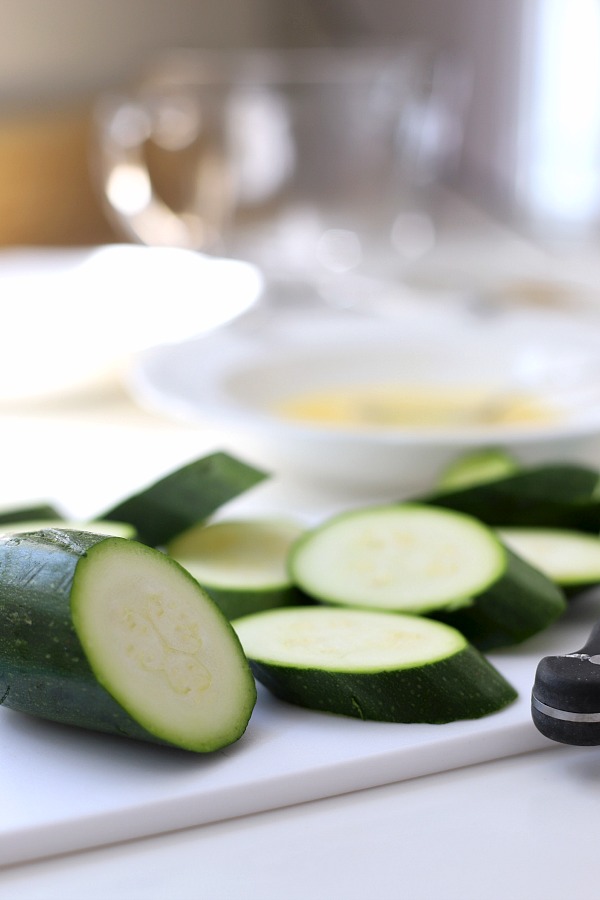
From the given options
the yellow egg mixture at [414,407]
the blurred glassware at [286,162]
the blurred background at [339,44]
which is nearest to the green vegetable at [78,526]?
the yellow egg mixture at [414,407]

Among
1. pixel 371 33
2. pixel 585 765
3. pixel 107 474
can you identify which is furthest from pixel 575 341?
pixel 371 33

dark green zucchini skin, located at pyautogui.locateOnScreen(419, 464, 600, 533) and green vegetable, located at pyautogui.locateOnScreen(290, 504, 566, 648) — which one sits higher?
green vegetable, located at pyautogui.locateOnScreen(290, 504, 566, 648)

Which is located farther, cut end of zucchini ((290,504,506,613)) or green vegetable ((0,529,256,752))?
cut end of zucchini ((290,504,506,613))

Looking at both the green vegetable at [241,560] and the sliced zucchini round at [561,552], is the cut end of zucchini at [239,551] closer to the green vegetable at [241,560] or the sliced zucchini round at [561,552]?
the green vegetable at [241,560]

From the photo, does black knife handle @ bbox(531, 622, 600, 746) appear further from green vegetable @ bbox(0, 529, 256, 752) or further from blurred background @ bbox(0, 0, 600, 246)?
blurred background @ bbox(0, 0, 600, 246)

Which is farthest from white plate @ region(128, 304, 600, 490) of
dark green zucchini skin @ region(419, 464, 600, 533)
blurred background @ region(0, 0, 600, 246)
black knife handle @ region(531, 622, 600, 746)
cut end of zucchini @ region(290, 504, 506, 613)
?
blurred background @ region(0, 0, 600, 246)

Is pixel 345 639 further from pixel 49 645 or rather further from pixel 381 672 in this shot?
pixel 49 645
